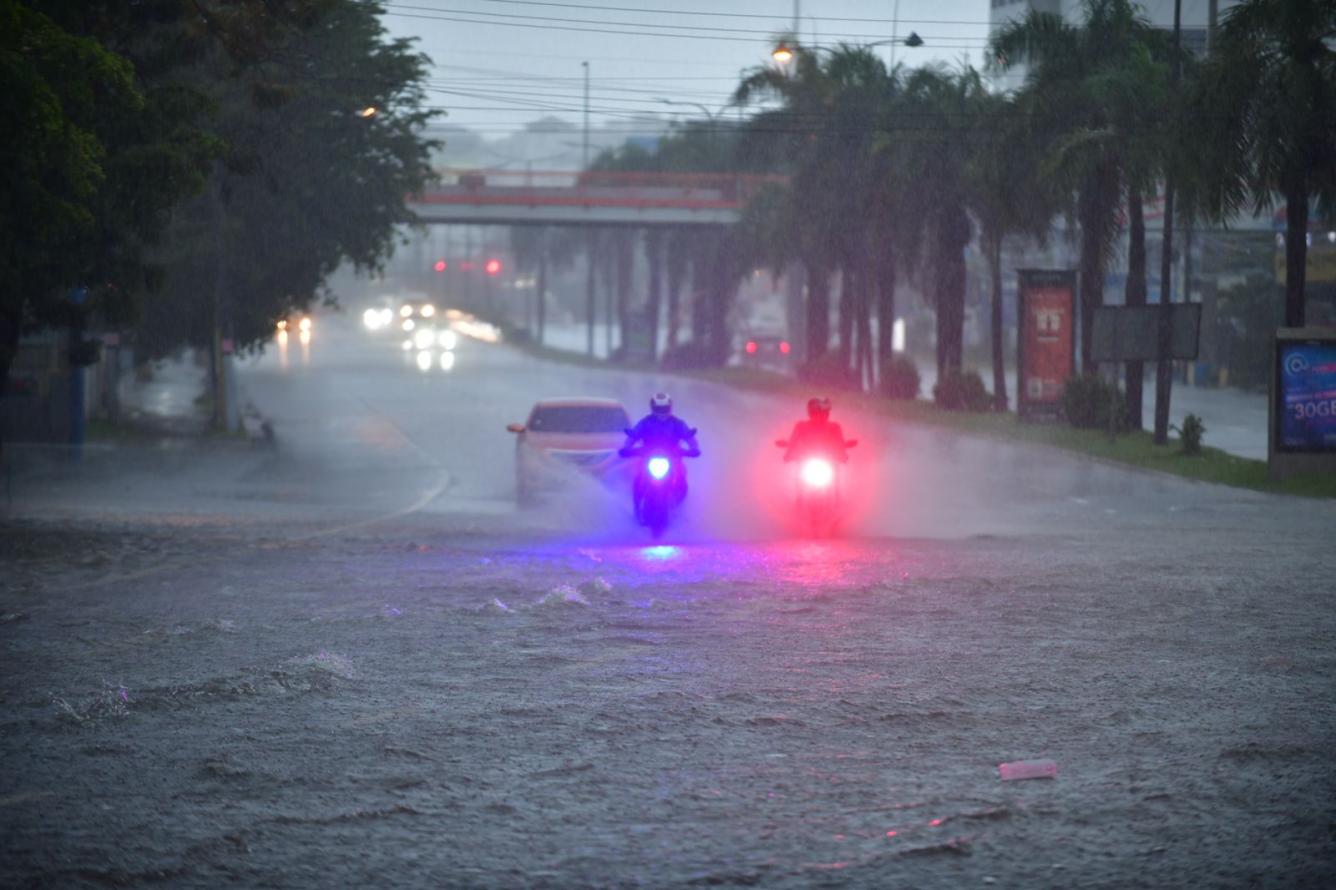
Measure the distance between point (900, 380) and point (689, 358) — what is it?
103 feet

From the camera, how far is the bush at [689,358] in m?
82.4

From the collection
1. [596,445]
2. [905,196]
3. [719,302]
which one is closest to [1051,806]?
[596,445]

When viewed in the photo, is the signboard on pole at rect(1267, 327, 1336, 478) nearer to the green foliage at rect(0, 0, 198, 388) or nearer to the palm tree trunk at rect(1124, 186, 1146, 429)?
the palm tree trunk at rect(1124, 186, 1146, 429)

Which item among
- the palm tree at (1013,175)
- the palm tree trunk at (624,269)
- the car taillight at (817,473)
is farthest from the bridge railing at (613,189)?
the car taillight at (817,473)

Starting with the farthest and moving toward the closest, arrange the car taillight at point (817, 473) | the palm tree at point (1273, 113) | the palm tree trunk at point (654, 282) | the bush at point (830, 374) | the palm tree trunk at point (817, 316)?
the palm tree trunk at point (654, 282), the palm tree trunk at point (817, 316), the bush at point (830, 374), the palm tree at point (1273, 113), the car taillight at point (817, 473)

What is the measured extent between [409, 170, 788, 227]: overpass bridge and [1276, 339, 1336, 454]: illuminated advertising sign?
42.7m

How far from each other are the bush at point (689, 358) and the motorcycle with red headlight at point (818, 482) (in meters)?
62.2

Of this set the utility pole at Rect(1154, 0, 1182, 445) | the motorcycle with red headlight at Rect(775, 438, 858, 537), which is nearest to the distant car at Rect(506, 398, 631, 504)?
the motorcycle with red headlight at Rect(775, 438, 858, 537)

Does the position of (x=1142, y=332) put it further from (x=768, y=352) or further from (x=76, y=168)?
(x=768, y=352)

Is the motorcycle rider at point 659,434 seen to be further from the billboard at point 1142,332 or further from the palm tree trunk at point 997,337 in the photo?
the palm tree trunk at point 997,337

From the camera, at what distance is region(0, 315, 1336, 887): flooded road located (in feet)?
20.7

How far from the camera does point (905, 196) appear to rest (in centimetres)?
4794

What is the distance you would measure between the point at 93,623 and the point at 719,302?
68713 millimetres

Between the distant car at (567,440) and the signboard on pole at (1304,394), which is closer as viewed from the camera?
the distant car at (567,440)
